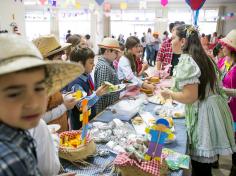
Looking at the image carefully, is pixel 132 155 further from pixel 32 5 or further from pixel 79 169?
pixel 32 5

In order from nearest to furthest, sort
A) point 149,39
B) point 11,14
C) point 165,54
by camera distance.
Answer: point 165,54 → point 11,14 → point 149,39

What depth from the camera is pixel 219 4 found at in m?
14.6

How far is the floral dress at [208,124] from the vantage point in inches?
75.1

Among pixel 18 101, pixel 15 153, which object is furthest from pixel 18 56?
pixel 15 153

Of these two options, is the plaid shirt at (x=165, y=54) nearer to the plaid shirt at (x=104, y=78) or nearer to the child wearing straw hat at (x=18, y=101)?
the plaid shirt at (x=104, y=78)

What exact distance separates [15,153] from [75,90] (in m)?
1.52

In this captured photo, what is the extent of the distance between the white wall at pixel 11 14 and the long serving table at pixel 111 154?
15.3ft

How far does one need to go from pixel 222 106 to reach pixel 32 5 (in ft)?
55.6

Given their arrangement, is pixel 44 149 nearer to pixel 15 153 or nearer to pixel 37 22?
pixel 15 153

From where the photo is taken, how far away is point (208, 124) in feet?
6.37

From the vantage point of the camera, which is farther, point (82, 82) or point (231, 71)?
point (231, 71)

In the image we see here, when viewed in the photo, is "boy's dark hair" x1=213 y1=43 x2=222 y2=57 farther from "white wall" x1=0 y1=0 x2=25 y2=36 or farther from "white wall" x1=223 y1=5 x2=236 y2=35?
"white wall" x1=223 y1=5 x2=236 y2=35

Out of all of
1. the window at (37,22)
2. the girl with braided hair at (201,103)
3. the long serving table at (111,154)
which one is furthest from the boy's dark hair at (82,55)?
the window at (37,22)

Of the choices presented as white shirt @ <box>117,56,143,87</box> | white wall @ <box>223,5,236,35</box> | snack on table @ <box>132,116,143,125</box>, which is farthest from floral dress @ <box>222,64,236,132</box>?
white wall @ <box>223,5,236,35</box>
